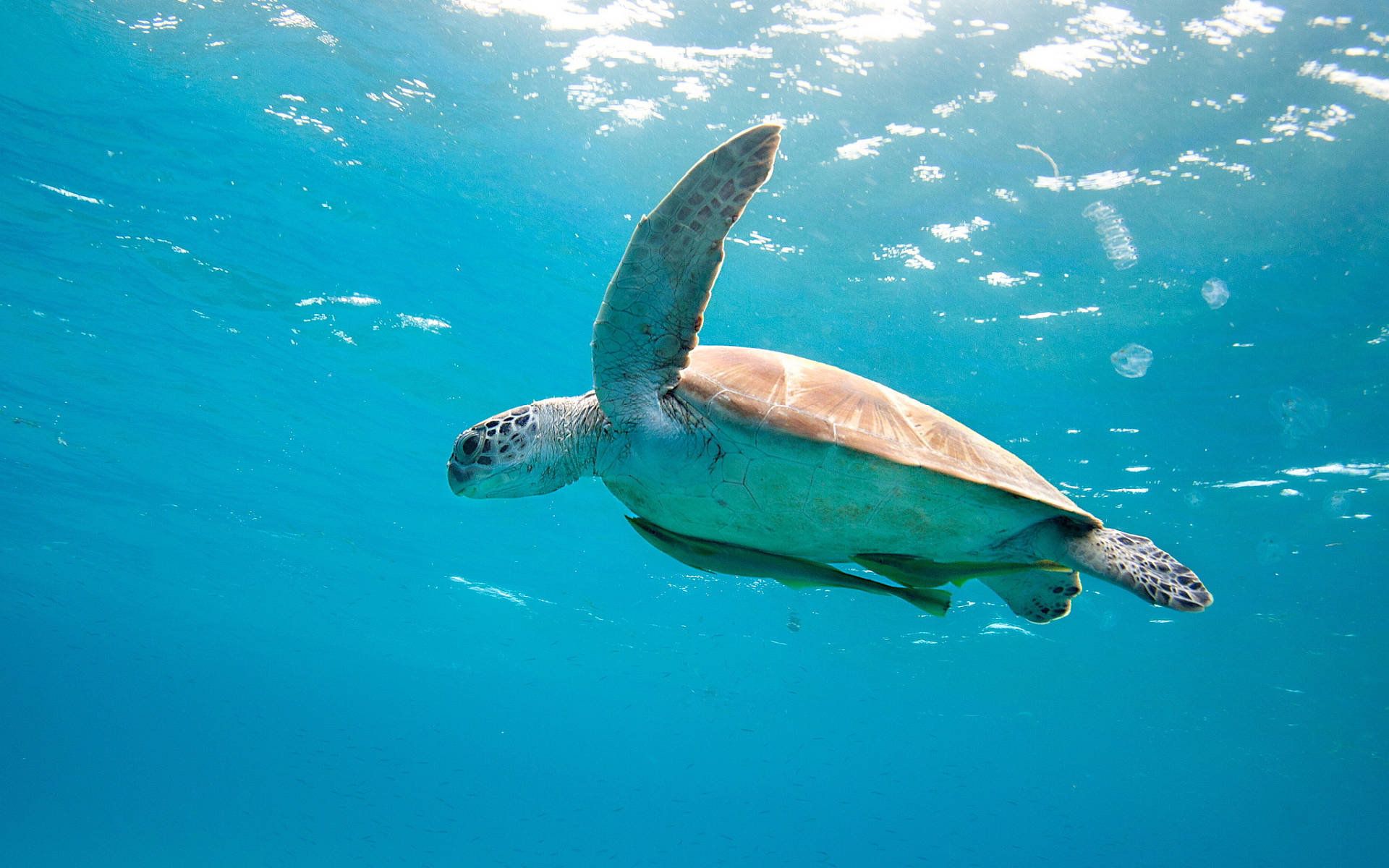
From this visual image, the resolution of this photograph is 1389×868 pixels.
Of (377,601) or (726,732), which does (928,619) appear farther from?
(726,732)

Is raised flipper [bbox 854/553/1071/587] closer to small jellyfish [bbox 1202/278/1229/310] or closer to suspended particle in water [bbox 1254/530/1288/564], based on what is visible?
small jellyfish [bbox 1202/278/1229/310]

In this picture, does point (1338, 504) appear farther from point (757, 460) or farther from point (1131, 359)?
point (757, 460)

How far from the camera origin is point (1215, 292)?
23.5ft

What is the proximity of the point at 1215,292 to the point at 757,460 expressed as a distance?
25.2ft

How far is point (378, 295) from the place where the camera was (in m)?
9.39

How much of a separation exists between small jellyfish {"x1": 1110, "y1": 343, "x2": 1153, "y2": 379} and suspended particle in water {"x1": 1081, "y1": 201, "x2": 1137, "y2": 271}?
1.44 metres

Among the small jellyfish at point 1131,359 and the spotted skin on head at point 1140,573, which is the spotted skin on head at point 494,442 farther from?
the small jellyfish at point 1131,359

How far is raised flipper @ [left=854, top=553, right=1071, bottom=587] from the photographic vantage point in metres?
2.74

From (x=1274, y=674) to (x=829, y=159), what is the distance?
2501 centimetres

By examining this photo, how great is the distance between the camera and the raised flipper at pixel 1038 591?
10.4 feet

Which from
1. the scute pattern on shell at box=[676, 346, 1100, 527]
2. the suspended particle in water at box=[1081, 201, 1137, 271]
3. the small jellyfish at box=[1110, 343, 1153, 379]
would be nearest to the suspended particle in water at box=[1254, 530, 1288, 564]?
the small jellyfish at box=[1110, 343, 1153, 379]

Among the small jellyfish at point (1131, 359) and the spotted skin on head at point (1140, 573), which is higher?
the small jellyfish at point (1131, 359)

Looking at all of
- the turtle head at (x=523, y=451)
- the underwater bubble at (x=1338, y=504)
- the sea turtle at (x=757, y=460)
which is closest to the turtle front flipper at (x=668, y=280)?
the sea turtle at (x=757, y=460)

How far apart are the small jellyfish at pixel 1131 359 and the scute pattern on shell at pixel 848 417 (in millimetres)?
6732
